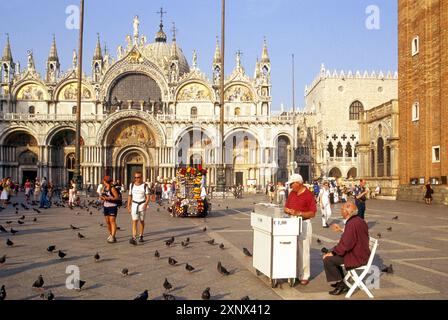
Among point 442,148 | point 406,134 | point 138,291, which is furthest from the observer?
point 406,134

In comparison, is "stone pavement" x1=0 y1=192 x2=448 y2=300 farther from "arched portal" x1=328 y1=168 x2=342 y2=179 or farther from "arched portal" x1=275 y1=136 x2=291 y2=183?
"arched portal" x1=328 y1=168 x2=342 y2=179

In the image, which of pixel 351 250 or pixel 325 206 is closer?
pixel 351 250

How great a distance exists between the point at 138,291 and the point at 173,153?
44.5 metres

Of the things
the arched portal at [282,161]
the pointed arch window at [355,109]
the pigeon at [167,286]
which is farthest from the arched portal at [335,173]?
the pigeon at [167,286]

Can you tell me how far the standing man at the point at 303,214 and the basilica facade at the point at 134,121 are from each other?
43429mm

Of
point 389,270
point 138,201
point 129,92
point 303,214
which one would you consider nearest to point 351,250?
point 303,214

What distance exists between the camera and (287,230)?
23.6 ft

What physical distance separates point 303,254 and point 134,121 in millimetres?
45790

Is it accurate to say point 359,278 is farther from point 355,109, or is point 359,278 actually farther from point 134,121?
point 355,109

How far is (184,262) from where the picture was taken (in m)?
9.38

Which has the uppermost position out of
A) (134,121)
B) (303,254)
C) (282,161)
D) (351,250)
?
(134,121)

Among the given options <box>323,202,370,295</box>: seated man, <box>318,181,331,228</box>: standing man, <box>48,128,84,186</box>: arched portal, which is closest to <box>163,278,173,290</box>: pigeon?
<box>323,202,370,295</box>: seated man

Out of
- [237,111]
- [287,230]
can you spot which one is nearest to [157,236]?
[287,230]
